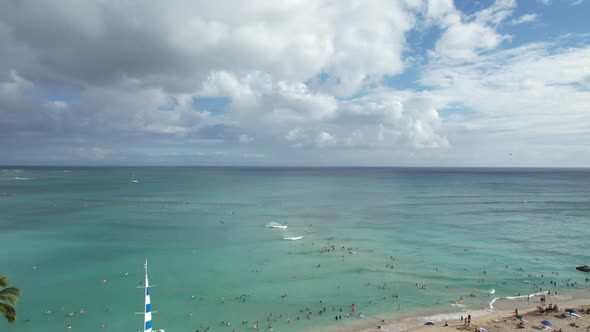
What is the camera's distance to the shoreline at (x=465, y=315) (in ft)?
101

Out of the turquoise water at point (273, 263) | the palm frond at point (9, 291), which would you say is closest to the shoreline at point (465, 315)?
the turquoise water at point (273, 263)

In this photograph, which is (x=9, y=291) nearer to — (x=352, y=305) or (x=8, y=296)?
(x=8, y=296)

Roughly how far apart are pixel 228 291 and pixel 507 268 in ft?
124

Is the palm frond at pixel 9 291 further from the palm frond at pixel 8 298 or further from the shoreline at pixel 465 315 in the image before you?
the shoreline at pixel 465 315

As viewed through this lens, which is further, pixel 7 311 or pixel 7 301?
pixel 7 301

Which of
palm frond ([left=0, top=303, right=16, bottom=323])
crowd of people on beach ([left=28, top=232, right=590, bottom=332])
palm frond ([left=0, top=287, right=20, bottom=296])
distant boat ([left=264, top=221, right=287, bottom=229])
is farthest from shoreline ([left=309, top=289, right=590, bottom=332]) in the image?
distant boat ([left=264, top=221, right=287, bottom=229])

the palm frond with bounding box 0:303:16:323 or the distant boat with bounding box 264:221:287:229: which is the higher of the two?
the palm frond with bounding box 0:303:16:323

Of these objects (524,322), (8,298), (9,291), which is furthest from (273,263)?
(8,298)

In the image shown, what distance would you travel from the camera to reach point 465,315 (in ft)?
110

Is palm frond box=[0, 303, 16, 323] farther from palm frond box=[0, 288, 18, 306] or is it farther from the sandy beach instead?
the sandy beach

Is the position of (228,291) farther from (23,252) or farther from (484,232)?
(484,232)

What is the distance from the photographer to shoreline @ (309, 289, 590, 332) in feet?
Answer: 101

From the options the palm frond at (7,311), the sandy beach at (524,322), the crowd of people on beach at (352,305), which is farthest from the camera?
the crowd of people on beach at (352,305)

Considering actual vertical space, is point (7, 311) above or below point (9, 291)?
below
